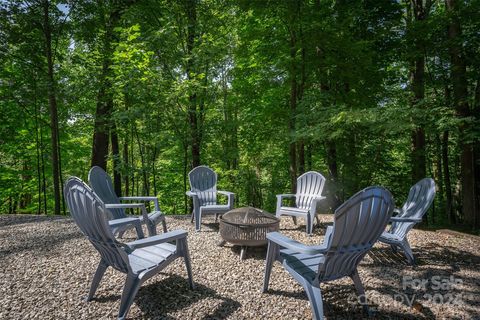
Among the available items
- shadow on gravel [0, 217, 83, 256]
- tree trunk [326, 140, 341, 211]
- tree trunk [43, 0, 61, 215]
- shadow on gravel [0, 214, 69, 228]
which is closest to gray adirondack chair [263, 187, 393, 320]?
shadow on gravel [0, 217, 83, 256]

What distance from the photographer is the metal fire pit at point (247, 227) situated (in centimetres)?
301

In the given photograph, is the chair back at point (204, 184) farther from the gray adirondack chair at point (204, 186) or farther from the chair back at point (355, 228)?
the chair back at point (355, 228)

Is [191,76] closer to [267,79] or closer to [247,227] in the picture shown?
[267,79]

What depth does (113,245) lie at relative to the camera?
189 cm

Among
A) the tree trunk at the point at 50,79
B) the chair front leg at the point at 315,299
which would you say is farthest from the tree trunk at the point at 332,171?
the tree trunk at the point at 50,79

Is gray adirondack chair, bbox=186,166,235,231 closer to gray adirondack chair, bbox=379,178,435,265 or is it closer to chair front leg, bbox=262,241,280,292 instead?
chair front leg, bbox=262,241,280,292

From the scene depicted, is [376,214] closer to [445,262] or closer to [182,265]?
[445,262]

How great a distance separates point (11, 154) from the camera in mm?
8250

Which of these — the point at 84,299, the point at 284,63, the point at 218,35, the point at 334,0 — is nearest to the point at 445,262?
the point at 84,299

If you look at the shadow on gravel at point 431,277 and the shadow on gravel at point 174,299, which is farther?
the shadow on gravel at point 431,277

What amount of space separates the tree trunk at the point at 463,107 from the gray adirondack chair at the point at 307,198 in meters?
2.18

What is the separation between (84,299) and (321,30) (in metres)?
5.02

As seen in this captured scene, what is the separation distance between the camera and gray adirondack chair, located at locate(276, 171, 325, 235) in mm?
3896

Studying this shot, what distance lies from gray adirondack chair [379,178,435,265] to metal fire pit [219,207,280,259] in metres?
1.23
